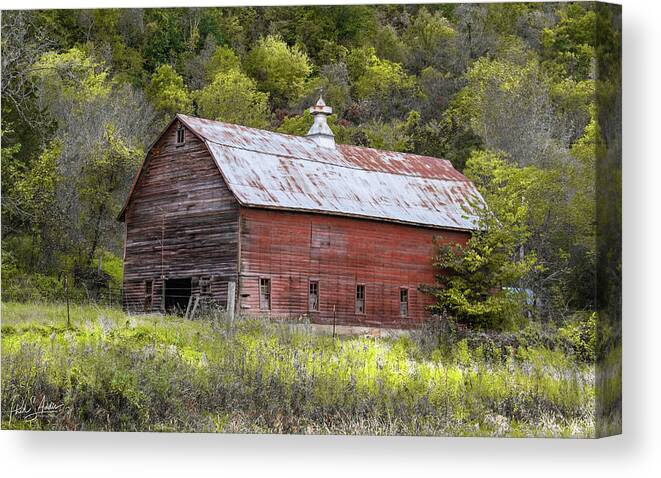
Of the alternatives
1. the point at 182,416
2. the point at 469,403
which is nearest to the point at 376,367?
the point at 469,403

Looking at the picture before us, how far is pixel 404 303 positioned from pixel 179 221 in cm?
440

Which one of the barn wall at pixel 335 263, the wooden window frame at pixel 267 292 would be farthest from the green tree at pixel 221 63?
the wooden window frame at pixel 267 292

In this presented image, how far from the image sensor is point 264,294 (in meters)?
20.9

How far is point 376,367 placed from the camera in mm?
18531

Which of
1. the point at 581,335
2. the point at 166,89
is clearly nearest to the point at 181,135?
the point at 166,89

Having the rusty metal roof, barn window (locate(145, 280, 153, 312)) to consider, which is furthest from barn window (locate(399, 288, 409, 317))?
barn window (locate(145, 280, 153, 312))

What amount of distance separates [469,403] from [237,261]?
18.3 ft

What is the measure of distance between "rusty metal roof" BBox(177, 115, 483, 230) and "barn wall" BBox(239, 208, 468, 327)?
10.9 inches

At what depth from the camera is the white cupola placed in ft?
67.3

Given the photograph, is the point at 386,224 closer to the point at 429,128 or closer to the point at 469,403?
the point at 429,128

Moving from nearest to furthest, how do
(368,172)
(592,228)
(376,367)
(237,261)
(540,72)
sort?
(592,228)
(376,367)
(540,72)
(237,261)
(368,172)

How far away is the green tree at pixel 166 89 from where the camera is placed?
20.5 m

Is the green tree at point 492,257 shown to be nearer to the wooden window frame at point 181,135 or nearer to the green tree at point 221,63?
the green tree at point 221,63
